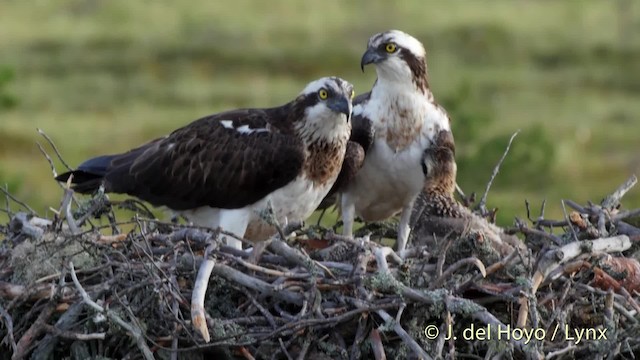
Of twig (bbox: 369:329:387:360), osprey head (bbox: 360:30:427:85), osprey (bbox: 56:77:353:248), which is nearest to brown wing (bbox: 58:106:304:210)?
osprey (bbox: 56:77:353:248)

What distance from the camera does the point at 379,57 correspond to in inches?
352

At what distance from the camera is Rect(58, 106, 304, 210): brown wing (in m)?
8.59

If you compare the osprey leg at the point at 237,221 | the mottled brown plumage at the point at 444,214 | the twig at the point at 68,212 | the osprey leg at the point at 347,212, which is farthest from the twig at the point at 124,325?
the osprey leg at the point at 347,212

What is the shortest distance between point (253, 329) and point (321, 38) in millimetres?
28121

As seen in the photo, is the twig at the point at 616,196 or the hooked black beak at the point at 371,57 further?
the hooked black beak at the point at 371,57

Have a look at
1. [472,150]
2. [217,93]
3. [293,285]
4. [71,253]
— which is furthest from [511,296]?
[217,93]

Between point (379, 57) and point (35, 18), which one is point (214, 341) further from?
point (35, 18)

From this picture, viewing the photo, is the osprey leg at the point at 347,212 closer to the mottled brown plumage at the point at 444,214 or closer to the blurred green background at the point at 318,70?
the mottled brown plumage at the point at 444,214

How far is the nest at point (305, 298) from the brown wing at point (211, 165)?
1123 millimetres

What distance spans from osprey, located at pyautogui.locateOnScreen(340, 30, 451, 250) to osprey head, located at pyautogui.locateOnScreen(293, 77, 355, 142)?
0.46 meters

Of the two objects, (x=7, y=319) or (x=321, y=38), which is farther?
(x=321, y=38)

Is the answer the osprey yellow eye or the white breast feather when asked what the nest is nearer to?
the white breast feather

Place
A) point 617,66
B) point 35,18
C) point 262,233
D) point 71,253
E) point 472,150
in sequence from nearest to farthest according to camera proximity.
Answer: point 71,253
point 262,233
point 472,150
point 617,66
point 35,18

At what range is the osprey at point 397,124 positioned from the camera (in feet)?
29.5
